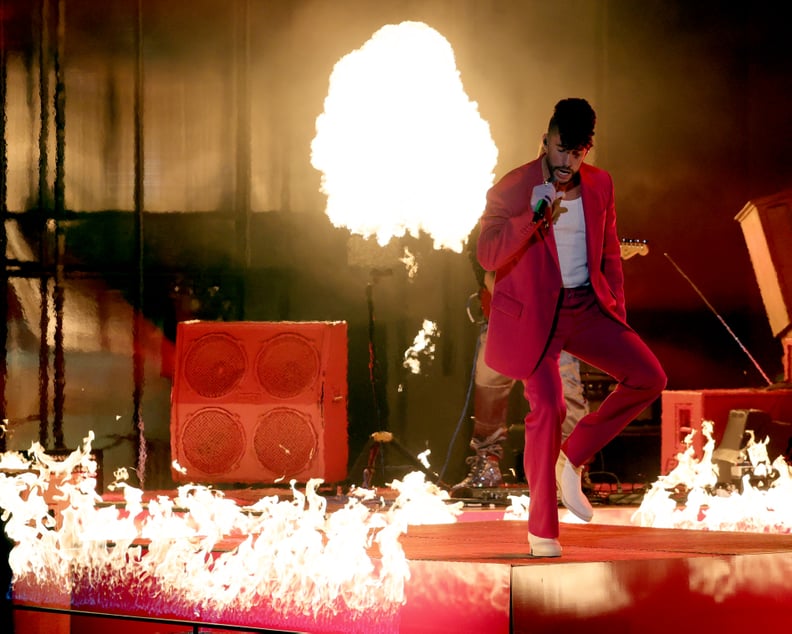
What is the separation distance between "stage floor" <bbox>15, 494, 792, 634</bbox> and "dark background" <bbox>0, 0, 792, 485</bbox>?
4.46 meters

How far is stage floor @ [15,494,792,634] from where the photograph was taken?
137 inches

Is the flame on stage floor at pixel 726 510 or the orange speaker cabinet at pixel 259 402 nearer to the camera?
the flame on stage floor at pixel 726 510

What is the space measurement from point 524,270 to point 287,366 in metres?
3.38

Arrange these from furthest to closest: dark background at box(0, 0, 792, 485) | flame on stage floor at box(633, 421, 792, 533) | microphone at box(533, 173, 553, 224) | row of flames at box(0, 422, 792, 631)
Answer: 1. dark background at box(0, 0, 792, 485)
2. flame on stage floor at box(633, 421, 792, 533)
3. row of flames at box(0, 422, 792, 631)
4. microphone at box(533, 173, 553, 224)

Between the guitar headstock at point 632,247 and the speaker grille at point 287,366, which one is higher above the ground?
the guitar headstock at point 632,247

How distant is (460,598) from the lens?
3.61m

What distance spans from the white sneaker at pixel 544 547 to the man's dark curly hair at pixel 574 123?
4.29ft

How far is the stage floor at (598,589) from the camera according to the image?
3.48m

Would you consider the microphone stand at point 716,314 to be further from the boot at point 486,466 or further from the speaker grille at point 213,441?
the speaker grille at point 213,441

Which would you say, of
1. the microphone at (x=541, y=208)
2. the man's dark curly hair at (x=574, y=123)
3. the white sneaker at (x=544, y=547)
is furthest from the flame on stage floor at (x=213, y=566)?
the man's dark curly hair at (x=574, y=123)

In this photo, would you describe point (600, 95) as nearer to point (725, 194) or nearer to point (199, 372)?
point (725, 194)

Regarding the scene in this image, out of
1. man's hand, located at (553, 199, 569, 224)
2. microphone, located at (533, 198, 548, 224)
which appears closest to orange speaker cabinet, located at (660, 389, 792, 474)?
man's hand, located at (553, 199, 569, 224)

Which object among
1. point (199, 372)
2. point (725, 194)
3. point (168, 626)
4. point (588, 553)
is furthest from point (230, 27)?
point (588, 553)

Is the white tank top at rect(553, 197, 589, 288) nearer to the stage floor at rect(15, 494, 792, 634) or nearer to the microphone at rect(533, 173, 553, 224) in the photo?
the microphone at rect(533, 173, 553, 224)
